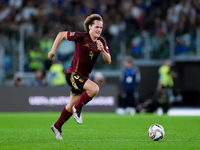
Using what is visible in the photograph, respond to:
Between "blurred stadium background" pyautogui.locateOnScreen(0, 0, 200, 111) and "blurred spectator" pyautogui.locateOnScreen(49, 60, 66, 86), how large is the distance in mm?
381

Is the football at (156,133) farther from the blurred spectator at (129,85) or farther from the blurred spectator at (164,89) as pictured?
the blurred spectator at (164,89)

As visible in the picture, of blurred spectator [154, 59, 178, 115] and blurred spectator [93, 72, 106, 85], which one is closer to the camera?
blurred spectator [93, 72, 106, 85]

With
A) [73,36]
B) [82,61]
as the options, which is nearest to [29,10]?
[73,36]

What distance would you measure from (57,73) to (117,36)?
3156mm

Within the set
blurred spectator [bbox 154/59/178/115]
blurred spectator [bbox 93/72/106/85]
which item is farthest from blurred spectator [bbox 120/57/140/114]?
blurred spectator [bbox 154/59/178/115]

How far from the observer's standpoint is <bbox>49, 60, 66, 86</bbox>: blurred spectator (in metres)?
16.6

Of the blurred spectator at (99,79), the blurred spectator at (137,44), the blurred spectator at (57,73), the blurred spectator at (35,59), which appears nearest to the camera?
the blurred spectator at (99,79)

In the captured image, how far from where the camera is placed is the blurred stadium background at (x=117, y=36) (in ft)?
55.7

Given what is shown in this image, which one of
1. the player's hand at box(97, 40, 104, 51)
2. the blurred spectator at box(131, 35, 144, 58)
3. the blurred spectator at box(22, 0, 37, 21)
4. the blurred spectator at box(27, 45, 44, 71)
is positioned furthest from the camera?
the blurred spectator at box(22, 0, 37, 21)

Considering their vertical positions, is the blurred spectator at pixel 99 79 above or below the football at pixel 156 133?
below

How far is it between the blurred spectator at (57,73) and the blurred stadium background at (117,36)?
0.38m

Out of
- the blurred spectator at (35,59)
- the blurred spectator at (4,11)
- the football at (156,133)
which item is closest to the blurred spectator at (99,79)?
the blurred spectator at (35,59)

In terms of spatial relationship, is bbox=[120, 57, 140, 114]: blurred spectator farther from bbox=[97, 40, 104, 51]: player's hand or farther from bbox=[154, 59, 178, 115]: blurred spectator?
bbox=[97, 40, 104, 51]: player's hand

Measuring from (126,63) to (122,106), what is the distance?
2442 mm
